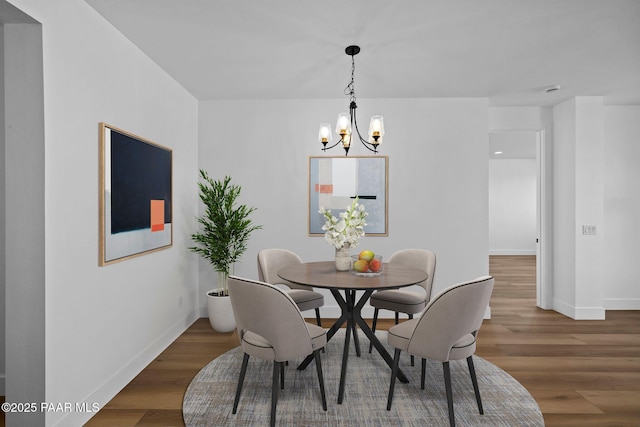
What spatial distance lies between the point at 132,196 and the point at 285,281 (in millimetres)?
1401

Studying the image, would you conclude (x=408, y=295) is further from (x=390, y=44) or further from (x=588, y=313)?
(x=588, y=313)

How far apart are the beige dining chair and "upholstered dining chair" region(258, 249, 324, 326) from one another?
51cm

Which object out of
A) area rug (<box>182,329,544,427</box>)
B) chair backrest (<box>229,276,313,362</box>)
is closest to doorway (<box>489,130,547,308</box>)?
area rug (<box>182,329,544,427</box>)

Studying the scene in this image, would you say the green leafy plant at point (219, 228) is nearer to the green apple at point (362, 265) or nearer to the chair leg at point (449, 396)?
the green apple at point (362, 265)

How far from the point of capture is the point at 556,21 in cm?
251

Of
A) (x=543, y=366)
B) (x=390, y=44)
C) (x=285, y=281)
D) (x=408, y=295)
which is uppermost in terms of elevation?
(x=390, y=44)

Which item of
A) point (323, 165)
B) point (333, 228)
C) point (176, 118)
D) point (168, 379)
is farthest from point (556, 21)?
point (168, 379)

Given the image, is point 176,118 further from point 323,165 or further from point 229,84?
point 323,165

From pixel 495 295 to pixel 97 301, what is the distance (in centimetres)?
525

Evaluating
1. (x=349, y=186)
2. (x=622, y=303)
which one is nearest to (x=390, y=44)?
(x=349, y=186)

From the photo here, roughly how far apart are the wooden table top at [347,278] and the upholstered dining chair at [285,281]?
284 mm

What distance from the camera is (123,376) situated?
8.79 feet

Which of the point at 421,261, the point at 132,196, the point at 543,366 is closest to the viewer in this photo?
the point at 132,196

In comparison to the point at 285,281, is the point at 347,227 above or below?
above
